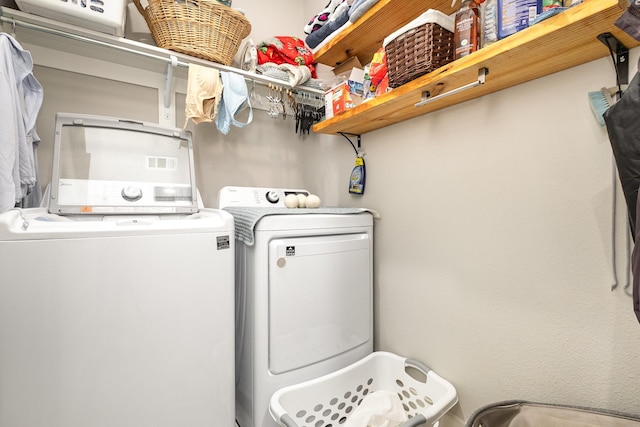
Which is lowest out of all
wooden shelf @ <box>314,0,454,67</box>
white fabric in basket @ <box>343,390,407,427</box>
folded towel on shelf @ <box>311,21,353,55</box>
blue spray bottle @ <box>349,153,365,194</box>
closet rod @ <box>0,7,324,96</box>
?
white fabric in basket @ <box>343,390,407,427</box>

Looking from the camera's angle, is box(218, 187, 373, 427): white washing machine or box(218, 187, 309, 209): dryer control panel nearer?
box(218, 187, 373, 427): white washing machine

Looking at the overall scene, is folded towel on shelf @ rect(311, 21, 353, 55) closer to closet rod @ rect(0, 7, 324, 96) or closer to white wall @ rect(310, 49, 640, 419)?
closet rod @ rect(0, 7, 324, 96)

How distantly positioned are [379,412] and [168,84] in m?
1.95

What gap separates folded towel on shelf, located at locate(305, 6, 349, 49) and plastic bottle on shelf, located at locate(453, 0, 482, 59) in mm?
701

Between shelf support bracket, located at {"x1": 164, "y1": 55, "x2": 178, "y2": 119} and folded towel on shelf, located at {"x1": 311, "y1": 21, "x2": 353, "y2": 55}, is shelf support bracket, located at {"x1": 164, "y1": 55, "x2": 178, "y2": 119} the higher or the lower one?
the lower one

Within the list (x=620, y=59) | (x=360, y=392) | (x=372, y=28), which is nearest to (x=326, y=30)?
(x=372, y=28)

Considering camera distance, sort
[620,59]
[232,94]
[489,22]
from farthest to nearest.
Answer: [232,94], [489,22], [620,59]

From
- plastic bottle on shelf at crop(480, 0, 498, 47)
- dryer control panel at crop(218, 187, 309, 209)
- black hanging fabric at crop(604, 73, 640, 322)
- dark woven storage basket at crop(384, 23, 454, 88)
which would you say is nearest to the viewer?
black hanging fabric at crop(604, 73, 640, 322)

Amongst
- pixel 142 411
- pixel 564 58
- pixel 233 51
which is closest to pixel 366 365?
pixel 142 411

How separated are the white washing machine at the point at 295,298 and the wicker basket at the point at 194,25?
0.83 m

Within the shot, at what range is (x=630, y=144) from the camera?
2.20 feet

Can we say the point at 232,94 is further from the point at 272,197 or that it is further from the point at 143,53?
the point at 272,197

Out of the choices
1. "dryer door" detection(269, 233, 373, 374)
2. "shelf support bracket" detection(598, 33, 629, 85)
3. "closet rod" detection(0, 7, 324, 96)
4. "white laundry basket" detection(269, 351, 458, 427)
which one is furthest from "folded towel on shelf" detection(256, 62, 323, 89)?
"white laundry basket" detection(269, 351, 458, 427)

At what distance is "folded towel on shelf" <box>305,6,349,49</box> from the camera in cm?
151
